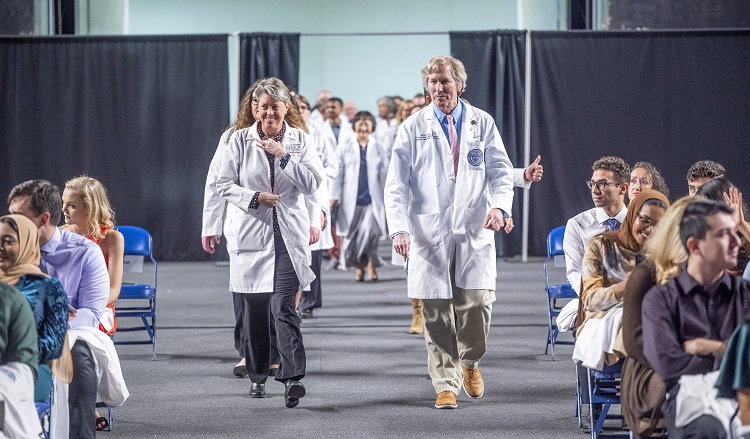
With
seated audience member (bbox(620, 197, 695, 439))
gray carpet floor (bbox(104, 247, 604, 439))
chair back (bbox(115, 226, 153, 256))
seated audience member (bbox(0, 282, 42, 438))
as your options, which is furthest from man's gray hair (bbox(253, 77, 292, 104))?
seated audience member (bbox(620, 197, 695, 439))

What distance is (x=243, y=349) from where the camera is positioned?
6055 mm

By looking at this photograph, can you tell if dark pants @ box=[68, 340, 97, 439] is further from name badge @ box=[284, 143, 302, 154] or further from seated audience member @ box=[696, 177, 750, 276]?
seated audience member @ box=[696, 177, 750, 276]

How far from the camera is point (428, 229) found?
543cm

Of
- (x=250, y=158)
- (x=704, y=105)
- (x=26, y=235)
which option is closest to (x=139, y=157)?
(x=704, y=105)

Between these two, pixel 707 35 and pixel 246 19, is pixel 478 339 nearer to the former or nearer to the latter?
pixel 707 35

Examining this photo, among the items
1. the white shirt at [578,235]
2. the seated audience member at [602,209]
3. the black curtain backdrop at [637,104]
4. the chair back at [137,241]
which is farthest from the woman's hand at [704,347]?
the black curtain backdrop at [637,104]

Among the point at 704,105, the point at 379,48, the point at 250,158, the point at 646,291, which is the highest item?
the point at 379,48

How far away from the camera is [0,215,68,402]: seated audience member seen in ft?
12.1

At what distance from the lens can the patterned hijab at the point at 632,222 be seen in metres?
4.29

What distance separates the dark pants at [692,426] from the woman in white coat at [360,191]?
7377 mm

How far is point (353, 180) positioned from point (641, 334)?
7.39 metres

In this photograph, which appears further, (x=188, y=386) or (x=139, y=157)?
(x=139, y=157)

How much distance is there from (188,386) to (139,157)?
6.54m

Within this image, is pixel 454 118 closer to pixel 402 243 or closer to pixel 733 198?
pixel 402 243
